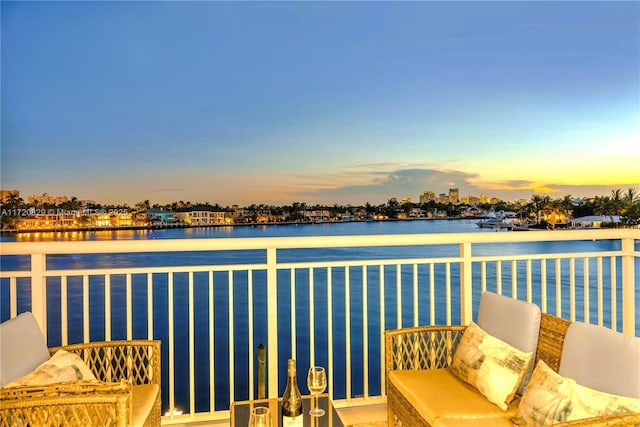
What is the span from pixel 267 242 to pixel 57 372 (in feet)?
3.99

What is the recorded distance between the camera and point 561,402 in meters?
1.68

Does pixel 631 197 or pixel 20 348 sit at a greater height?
pixel 631 197

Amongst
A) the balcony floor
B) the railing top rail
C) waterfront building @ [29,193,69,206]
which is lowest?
the balcony floor

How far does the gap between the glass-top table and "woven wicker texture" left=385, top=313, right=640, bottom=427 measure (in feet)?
1.41

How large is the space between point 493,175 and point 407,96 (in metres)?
2.67

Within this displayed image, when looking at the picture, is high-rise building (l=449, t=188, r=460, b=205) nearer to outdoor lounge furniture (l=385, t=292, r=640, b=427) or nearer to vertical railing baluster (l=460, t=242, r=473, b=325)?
vertical railing baluster (l=460, t=242, r=473, b=325)

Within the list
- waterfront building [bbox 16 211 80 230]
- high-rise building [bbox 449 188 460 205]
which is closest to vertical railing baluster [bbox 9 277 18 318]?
waterfront building [bbox 16 211 80 230]

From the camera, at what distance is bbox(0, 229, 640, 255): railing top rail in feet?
8.44

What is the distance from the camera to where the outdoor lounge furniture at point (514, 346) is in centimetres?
168

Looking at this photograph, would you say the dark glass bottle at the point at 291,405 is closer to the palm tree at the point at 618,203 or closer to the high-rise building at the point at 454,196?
the palm tree at the point at 618,203

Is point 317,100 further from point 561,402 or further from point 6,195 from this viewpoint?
point 561,402

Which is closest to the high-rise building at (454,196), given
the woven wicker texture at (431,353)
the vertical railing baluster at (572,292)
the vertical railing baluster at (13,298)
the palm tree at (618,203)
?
the palm tree at (618,203)

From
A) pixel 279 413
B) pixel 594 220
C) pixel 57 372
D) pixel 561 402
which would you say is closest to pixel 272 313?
pixel 279 413

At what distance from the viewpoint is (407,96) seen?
7.94 meters
